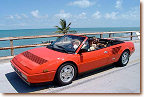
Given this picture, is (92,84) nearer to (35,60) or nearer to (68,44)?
(68,44)

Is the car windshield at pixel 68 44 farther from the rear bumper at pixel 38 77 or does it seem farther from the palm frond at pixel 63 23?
the palm frond at pixel 63 23

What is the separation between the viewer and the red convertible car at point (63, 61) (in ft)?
10.7

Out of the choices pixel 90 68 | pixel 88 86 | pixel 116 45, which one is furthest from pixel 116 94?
pixel 116 45

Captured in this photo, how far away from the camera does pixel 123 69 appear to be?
495 cm

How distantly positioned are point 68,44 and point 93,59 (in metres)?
0.90

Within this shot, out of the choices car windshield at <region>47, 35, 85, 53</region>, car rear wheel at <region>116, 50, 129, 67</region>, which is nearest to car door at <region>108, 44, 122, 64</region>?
car rear wheel at <region>116, 50, 129, 67</region>

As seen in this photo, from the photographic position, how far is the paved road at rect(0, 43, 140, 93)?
339 cm

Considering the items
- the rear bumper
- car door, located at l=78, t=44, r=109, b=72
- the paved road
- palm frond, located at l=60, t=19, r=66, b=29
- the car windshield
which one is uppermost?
palm frond, located at l=60, t=19, r=66, b=29

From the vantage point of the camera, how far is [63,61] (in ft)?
11.4

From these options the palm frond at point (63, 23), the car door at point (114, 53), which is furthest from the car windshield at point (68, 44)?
the palm frond at point (63, 23)

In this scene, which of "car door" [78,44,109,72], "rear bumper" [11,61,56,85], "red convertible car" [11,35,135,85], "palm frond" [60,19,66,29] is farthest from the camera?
"palm frond" [60,19,66,29]

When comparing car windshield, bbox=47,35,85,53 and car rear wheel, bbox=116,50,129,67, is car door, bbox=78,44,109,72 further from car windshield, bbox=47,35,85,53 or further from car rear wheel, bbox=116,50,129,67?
car rear wheel, bbox=116,50,129,67

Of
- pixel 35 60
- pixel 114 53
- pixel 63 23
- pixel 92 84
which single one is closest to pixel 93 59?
pixel 92 84

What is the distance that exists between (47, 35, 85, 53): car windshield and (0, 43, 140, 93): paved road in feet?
3.01
